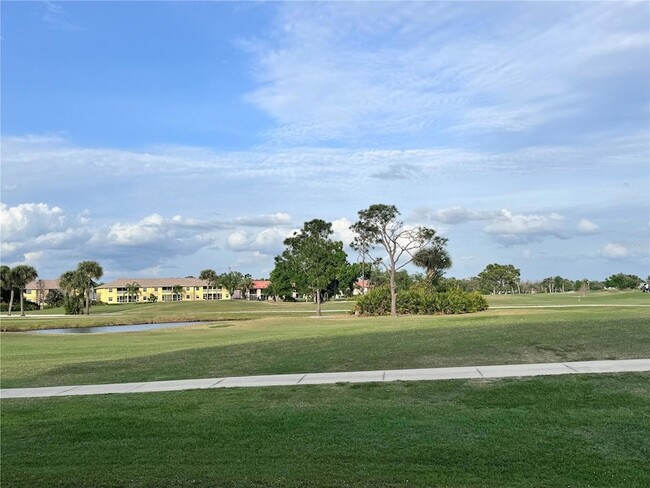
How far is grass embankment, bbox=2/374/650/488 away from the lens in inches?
243

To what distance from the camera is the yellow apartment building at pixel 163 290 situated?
5979 inches

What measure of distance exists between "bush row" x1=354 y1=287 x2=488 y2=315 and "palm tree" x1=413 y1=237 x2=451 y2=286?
490cm

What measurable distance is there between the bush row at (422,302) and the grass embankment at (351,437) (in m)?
35.2

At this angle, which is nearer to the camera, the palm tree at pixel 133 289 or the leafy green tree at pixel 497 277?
the leafy green tree at pixel 497 277

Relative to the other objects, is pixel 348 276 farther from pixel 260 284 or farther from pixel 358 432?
pixel 358 432

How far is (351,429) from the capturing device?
7977 mm

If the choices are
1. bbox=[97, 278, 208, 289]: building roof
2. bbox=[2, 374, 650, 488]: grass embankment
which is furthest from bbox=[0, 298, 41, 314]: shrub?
bbox=[2, 374, 650, 488]: grass embankment

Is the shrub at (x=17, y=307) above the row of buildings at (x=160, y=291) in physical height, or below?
below

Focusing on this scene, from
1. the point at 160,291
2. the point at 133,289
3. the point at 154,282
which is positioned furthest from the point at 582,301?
the point at 154,282

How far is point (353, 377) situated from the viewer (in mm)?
12070

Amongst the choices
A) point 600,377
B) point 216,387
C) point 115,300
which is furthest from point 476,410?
point 115,300

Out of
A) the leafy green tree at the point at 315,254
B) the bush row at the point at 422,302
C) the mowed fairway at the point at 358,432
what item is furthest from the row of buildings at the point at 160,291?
the mowed fairway at the point at 358,432

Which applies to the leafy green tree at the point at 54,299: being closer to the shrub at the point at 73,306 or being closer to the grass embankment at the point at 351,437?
the shrub at the point at 73,306

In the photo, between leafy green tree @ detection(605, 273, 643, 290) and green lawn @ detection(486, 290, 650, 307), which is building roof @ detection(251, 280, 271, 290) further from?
green lawn @ detection(486, 290, 650, 307)
